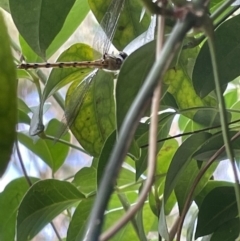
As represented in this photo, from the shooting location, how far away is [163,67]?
0.17 meters

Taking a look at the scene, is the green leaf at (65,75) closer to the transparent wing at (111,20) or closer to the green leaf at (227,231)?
the transparent wing at (111,20)

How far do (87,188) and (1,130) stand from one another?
45 centimetres

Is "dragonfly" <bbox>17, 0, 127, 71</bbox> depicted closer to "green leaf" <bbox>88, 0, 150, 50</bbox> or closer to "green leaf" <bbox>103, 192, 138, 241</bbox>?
"green leaf" <bbox>88, 0, 150, 50</bbox>

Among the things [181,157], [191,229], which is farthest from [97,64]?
[191,229]

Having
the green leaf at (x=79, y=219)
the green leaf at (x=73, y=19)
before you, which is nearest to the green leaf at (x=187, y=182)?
the green leaf at (x=79, y=219)

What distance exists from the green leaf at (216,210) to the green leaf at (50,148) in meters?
0.31

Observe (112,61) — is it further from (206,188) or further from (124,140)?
(124,140)

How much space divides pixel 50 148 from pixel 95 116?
0.21 meters

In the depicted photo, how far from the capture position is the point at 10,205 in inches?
25.6

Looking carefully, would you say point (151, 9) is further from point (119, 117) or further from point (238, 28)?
point (238, 28)

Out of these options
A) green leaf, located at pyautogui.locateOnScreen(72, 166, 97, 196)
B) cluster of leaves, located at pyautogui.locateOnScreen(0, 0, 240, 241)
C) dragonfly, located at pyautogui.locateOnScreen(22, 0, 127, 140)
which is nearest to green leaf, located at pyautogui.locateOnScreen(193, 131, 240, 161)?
cluster of leaves, located at pyautogui.locateOnScreen(0, 0, 240, 241)

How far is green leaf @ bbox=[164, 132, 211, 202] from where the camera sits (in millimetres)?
441

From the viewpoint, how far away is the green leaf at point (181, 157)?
441mm

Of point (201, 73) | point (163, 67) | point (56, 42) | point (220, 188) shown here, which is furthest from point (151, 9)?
point (56, 42)
